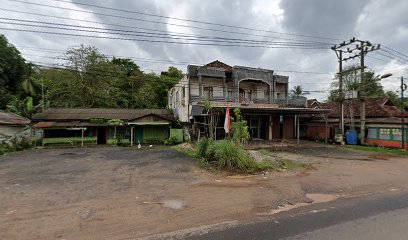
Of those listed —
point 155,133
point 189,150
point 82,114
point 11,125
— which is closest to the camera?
point 189,150

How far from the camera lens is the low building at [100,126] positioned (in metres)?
20.5

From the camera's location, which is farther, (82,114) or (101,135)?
(82,114)

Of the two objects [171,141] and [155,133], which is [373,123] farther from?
[155,133]

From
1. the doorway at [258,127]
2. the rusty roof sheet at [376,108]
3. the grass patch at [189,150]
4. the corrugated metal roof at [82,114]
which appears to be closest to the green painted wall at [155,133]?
the corrugated metal roof at [82,114]

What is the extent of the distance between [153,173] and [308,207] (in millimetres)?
6135

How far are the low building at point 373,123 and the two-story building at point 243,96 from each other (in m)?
2.73

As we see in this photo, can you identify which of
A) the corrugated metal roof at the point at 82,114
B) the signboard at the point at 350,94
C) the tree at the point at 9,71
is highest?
the tree at the point at 9,71

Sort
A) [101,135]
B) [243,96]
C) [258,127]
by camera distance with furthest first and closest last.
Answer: [243,96], [258,127], [101,135]

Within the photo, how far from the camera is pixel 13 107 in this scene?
955 inches

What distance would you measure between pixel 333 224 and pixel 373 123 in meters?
20.6

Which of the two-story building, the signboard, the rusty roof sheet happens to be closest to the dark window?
the two-story building

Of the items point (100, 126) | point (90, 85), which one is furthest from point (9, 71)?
point (100, 126)

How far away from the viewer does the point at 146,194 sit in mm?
6898

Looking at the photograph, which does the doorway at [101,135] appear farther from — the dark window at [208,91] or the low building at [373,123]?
the low building at [373,123]
